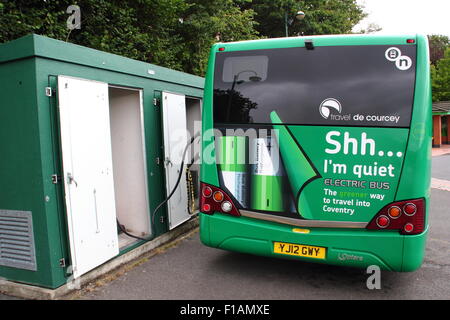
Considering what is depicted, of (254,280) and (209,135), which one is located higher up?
(209,135)

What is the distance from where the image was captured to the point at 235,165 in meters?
4.05

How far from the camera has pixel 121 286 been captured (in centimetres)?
407

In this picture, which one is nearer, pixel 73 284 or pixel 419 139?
pixel 419 139

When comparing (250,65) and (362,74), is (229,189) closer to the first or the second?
(250,65)

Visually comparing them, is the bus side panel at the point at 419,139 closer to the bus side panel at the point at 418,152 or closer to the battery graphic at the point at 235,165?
the bus side panel at the point at 418,152

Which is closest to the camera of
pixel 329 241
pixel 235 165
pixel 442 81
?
pixel 329 241

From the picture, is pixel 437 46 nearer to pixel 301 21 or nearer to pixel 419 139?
pixel 301 21

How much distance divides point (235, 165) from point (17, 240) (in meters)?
2.40

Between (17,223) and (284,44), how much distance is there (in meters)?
3.34

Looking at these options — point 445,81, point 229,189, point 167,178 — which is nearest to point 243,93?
point 229,189

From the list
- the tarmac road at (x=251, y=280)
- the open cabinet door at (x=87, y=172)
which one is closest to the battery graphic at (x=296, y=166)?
the tarmac road at (x=251, y=280)

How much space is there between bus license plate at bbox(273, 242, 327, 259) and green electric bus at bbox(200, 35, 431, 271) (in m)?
0.01

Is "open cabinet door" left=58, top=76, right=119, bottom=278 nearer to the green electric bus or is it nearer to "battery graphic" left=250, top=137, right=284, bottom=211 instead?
the green electric bus

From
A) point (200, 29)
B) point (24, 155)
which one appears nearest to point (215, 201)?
point (24, 155)
